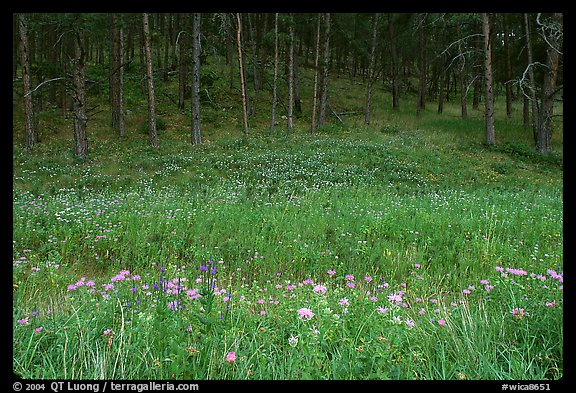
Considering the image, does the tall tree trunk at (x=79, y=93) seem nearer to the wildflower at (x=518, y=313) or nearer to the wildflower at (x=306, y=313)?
the wildflower at (x=306, y=313)

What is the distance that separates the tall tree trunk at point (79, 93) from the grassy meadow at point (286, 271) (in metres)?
0.87

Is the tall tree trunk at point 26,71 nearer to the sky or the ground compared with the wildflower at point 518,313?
nearer to the sky

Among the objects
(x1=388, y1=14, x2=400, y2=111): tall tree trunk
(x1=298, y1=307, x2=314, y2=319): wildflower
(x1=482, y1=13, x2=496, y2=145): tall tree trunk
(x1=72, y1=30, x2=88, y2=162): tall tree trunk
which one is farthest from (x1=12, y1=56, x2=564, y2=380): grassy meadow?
(x1=388, y1=14, x2=400, y2=111): tall tree trunk

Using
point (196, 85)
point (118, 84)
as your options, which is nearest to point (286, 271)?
point (196, 85)

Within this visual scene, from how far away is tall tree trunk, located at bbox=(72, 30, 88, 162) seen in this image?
14.8 metres

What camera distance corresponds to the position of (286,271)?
499 cm

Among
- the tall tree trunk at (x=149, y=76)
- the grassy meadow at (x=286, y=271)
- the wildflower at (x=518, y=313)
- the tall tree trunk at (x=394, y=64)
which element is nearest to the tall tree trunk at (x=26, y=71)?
the grassy meadow at (x=286, y=271)

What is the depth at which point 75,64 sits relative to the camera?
49.0ft

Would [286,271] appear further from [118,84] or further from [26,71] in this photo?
[118,84]

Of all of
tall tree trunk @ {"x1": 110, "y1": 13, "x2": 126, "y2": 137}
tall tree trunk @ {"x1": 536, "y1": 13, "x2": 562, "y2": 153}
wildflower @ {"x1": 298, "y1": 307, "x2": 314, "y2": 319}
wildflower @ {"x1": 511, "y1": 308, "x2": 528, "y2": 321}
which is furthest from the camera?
tall tree trunk @ {"x1": 110, "y1": 13, "x2": 126, "y2": 137}

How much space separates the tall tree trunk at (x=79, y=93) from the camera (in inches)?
581

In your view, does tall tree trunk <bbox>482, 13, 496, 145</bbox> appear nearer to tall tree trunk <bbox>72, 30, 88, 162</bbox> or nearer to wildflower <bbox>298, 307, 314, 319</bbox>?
tall tree trunk <bbox>72, 30, 88, 162</bbox>

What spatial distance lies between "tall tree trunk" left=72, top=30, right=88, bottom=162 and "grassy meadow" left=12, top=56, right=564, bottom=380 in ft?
2.86

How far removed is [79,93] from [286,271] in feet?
47.3
